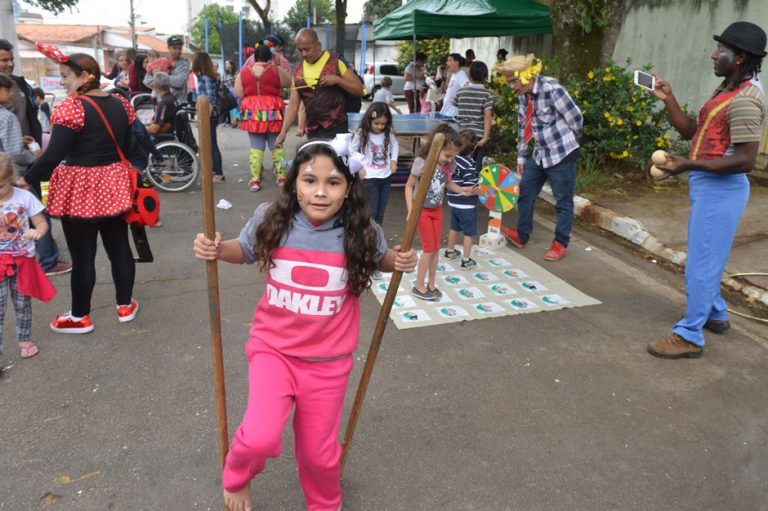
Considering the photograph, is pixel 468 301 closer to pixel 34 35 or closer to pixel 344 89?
pixel 344 89

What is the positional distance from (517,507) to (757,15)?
7.35 meters

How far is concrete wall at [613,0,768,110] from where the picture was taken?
7.59 meters

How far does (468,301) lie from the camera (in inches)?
184

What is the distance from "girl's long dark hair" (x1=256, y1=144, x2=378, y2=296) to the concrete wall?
696cm

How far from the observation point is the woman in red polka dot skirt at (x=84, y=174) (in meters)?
3.68

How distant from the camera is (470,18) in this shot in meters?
9.19

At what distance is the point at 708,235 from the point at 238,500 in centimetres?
308

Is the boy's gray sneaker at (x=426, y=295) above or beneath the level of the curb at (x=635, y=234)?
beneath

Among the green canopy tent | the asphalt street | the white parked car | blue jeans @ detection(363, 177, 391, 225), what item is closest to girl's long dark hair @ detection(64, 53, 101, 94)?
the asphalt street

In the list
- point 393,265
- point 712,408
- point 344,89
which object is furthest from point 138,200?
point 712,408

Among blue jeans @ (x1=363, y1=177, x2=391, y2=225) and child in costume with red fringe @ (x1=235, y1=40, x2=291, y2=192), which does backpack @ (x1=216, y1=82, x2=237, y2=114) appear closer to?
child in costume with red fringe @ (x1=235, y1=40, x2=291, y2=192)

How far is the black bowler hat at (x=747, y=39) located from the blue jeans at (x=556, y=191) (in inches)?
89.4

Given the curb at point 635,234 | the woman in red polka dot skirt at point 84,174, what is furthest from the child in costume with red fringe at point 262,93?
the curb at point 635,234

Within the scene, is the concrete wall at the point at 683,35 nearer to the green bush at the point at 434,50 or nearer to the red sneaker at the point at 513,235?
the red sneaker at the point at 513,235
